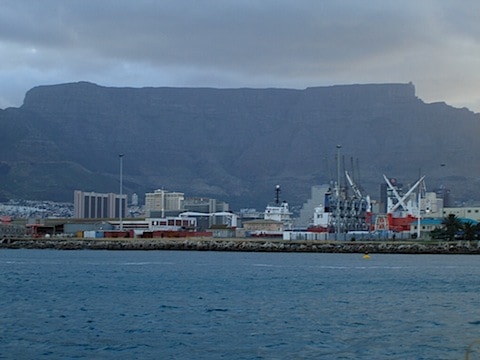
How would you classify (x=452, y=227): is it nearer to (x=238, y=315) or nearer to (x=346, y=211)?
(x=346, y=211)

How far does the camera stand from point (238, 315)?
3453 cm

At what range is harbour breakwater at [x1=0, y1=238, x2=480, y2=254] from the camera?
98.9 m

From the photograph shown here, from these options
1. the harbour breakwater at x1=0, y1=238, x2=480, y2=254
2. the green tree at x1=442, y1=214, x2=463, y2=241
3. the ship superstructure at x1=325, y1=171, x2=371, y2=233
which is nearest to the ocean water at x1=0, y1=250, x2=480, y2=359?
the harbour breakwater at x1=0, y1=238, x2=480, y2=254

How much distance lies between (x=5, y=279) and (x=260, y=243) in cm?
5521

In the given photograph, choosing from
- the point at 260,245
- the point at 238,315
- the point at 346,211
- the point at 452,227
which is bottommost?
the point at 238,315

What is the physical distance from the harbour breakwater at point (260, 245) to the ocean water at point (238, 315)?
3961 cm

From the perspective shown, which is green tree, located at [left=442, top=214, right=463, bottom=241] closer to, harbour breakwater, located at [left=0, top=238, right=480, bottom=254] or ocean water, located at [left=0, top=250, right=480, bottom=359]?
harbour breakwater, located at [left=0, top=238, right=480, bottom=254]

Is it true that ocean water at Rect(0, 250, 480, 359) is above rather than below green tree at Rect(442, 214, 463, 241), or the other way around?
below

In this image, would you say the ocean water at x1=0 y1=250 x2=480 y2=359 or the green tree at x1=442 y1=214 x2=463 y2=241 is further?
the green tree at x1=442 y1=214 x2=463 y2=241

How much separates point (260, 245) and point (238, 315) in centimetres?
7072

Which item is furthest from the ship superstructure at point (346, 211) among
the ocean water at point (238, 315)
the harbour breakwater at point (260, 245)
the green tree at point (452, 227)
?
the ocean water at point (238, 315)

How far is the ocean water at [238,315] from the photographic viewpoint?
26766 millimetres

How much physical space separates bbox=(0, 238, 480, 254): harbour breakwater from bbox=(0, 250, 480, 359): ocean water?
39611 mm

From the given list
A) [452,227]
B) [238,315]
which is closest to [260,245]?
[452,227]
